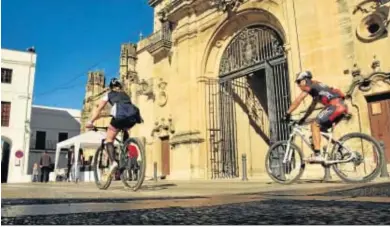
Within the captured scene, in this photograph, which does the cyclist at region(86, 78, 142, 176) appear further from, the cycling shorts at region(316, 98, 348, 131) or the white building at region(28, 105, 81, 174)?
the white building at region(28, 105, 81, 174)

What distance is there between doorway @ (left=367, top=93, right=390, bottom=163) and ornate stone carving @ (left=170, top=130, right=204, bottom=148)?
23.5 ft

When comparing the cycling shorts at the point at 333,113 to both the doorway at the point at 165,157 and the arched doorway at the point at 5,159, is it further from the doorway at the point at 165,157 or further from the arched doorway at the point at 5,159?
the arched doorway at the point at 5,159

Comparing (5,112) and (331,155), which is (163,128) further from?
(5,112)

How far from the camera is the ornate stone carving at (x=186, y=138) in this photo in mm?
15702

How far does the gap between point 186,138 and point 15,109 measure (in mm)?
18918

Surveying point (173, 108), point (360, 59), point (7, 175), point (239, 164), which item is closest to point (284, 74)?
point (360, 59)

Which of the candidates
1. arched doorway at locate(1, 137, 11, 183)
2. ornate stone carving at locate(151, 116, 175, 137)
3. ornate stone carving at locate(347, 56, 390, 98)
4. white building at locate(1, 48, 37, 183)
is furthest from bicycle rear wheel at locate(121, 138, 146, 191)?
arched doorway at locate(1, 137, 11, 183)

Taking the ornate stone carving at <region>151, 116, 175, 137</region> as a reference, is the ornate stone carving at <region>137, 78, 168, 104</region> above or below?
above

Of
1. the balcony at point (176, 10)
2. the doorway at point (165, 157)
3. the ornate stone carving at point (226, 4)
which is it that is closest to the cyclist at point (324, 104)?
the ornate stone carving at point (226, 4)

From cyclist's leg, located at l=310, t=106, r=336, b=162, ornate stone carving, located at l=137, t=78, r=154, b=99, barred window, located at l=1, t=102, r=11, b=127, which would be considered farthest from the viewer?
barred window, located at l=1, t=102, r=11, b=127

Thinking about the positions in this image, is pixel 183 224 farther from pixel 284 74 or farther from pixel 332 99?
pixel 284 74

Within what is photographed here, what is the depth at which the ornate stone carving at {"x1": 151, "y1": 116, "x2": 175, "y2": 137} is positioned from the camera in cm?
1765

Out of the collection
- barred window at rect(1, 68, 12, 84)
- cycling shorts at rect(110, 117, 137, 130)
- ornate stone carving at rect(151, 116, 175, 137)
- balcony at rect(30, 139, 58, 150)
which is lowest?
cycling shorts at rect(110, 117, 137, 130)

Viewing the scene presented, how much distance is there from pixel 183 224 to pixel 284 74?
12.9 m
